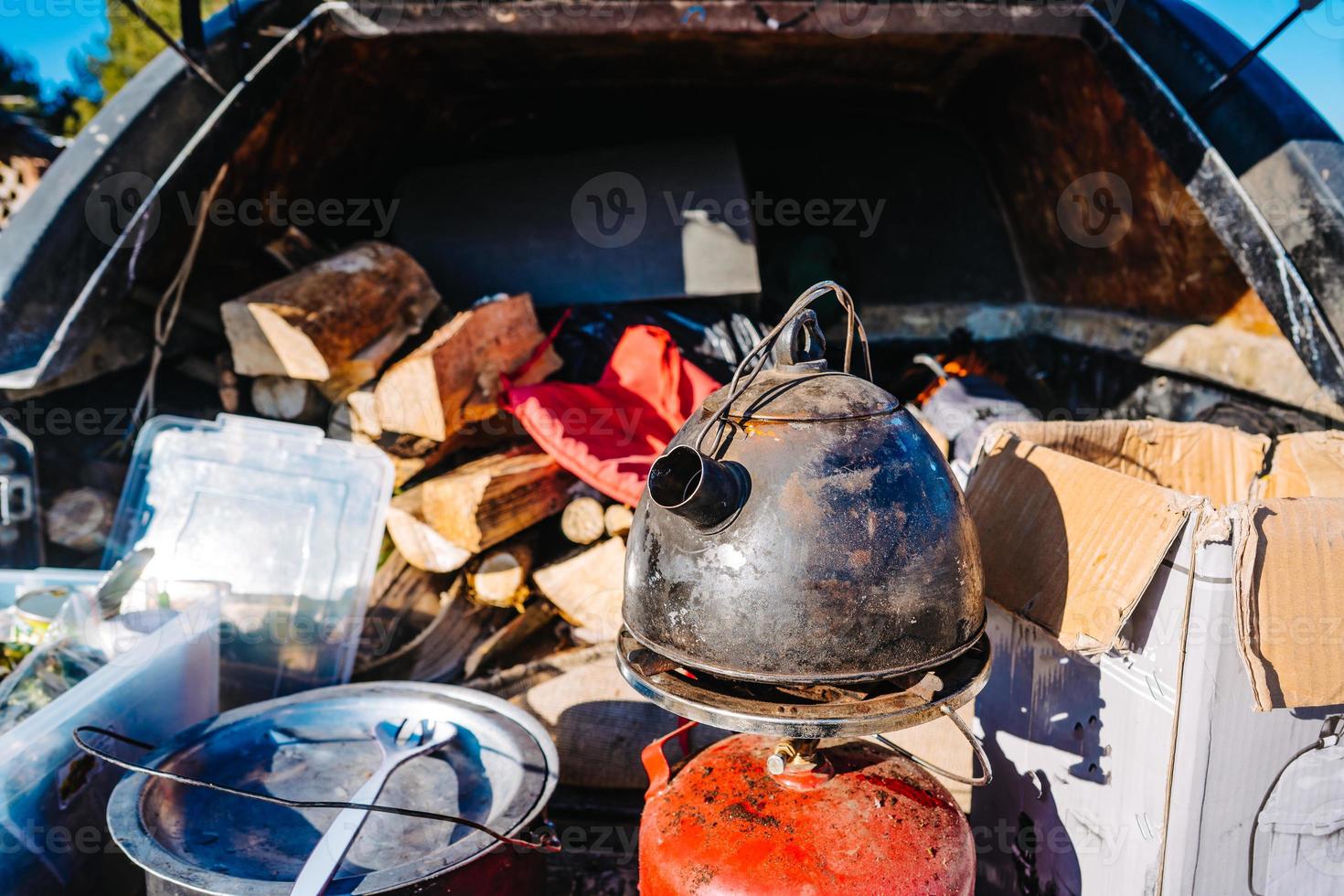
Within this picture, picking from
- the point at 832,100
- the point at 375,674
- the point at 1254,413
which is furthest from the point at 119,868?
the point at 832,100

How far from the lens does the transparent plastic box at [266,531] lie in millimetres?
2875

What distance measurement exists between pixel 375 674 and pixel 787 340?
2.14 meters

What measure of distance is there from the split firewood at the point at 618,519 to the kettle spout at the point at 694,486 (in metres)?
1.73

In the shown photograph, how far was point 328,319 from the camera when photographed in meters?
3.23

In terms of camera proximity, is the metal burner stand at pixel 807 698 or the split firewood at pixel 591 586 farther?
the split firewood at pixel 591 586

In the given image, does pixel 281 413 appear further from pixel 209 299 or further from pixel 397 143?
pixel 397 143

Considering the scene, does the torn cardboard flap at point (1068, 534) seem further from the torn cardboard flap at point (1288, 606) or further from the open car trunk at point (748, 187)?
the open car trunk at point (748, 187)

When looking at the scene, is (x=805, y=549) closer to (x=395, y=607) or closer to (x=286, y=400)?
(x=395, y=607)

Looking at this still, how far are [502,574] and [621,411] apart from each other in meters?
0.83

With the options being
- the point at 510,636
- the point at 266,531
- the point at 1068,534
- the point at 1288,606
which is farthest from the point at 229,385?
the point at 1288,606

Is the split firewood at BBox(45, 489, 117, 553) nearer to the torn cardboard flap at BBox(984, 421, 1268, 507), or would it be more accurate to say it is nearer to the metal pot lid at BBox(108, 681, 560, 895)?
the metal pot lid at BBox(108, 681, 560, 895)

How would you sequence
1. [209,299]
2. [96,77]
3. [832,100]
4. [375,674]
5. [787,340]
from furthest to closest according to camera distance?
[96,77] < [832,100] < [209,299] < [375,674] < [787,340]

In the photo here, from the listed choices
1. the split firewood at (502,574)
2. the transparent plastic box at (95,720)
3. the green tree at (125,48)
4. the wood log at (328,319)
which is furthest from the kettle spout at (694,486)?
the green tree at (125,48)

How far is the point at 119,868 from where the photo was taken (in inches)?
91.7
